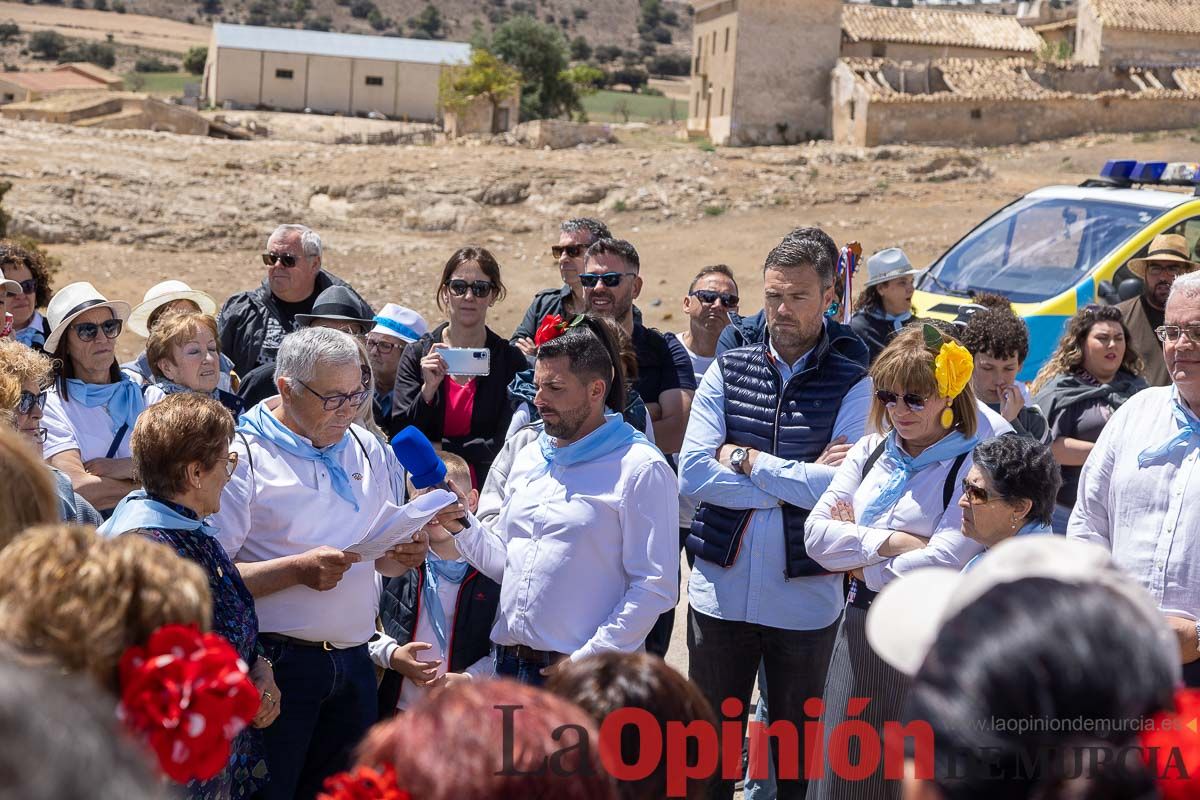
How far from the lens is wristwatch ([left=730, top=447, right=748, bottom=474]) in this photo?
4.64m

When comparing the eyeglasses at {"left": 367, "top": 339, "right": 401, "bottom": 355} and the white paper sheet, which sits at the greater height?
the eyeglasses at {"left": 367, "top": 339, "right": 401, "bottom": 355}

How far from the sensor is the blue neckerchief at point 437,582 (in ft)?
15.4

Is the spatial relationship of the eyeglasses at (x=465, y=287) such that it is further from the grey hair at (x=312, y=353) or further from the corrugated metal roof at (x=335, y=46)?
the corrugated metal roof at (x=335, y=46)

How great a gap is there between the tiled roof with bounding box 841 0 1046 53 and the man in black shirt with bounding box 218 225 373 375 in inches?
1388

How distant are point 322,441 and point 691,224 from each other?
19.8 m

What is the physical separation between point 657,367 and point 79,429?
2688 mm

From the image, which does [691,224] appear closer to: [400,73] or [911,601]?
[911,601]

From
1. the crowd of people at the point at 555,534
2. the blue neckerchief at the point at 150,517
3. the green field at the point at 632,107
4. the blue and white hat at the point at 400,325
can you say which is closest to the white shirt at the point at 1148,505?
the crowd of people at the point at 555,534

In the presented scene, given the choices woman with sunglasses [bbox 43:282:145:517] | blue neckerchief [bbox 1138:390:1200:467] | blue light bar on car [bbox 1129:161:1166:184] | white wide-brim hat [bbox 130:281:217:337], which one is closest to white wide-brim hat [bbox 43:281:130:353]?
woman with sunglasses [bbox 43:282:145:517]

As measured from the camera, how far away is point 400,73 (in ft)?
199

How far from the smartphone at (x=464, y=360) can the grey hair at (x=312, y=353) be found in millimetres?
1371

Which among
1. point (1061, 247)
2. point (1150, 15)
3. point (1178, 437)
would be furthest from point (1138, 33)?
point (1178, 437)

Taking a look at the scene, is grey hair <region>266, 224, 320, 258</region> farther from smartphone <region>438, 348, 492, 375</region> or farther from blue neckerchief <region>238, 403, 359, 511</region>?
blue neckerchief <region>238, 403, 359, 511</region>

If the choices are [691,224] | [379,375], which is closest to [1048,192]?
[379,375]
